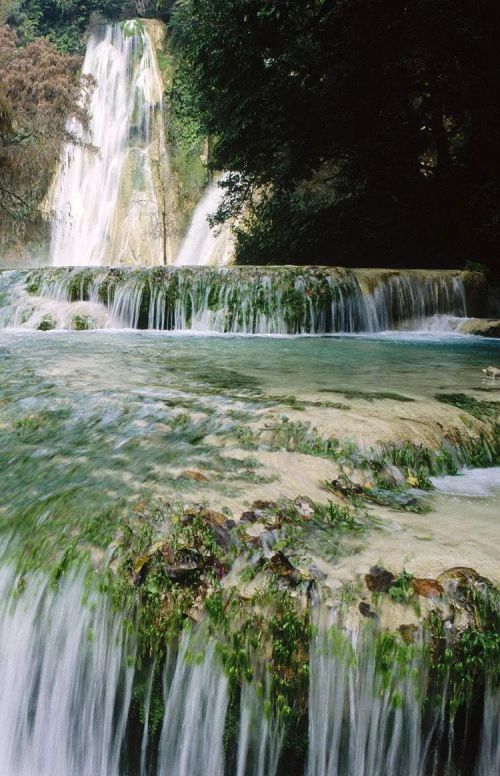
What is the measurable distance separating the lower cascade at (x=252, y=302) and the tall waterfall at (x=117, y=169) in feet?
45.0

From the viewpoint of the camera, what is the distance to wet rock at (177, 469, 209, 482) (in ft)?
9.45

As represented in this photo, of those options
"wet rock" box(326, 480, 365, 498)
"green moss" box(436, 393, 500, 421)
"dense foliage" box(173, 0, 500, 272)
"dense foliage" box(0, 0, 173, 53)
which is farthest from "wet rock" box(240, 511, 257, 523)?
"dense foliage" box(0, 0, 173, 53)

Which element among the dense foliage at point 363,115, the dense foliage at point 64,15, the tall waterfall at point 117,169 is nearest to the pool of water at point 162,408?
the dense foliage at point 363,115

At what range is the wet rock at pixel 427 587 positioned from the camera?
1.99 m

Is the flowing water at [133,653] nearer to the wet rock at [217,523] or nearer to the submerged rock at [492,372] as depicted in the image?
the wet rock at [217,523]

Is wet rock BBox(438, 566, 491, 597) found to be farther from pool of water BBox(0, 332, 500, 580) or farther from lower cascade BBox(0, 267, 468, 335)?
lower cascade BBox(0, 267, 468, 335)

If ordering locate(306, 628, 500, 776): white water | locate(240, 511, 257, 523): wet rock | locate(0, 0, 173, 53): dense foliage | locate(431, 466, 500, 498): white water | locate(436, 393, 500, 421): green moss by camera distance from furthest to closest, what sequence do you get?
locate(0, 0, 173, 53): dense foliage
locate(436, 393, 500, 421): green moss
locate(431, 466, 500, 498): white water
locate(240, 511, 257, 523): wet rock
locate(306, 628, 500, 776): white water

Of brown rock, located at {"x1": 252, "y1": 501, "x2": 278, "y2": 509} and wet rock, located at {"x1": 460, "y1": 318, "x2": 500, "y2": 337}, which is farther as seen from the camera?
wet rock, located at {"x1": 460, "y1": 318, "x2": 500, "y2": 337}

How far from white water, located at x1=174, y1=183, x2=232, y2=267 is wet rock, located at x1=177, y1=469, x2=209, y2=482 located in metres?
18.6

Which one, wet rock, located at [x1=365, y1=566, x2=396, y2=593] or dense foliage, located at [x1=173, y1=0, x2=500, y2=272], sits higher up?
dense foliage, located at [x1=173, y1=0, x2=500, y2=272]

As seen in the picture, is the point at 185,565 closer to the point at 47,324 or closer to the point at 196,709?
the point at 196,709

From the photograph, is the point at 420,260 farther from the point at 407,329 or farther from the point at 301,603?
the point at 301,603

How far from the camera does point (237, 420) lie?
147 inches

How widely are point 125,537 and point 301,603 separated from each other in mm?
769
